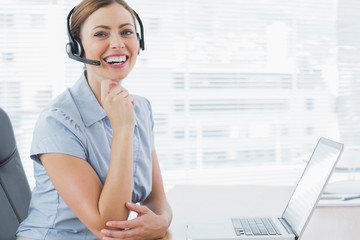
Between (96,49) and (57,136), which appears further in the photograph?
(96,49)

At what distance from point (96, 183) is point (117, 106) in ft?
0.69

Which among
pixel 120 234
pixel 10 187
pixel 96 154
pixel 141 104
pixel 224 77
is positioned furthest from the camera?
pixel 224 77

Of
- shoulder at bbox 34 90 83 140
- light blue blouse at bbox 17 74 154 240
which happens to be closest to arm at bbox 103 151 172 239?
light blue blouse at bbox 17 74 154 240

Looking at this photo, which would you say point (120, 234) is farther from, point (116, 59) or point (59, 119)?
point (116, 59)

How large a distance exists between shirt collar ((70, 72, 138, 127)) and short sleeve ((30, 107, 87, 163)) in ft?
0.16

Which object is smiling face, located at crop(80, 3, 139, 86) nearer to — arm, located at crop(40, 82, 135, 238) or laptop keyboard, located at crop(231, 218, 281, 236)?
arm, located at crop(40, 82, 135, 238)

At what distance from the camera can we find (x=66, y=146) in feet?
3.56

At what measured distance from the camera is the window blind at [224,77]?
269 cm

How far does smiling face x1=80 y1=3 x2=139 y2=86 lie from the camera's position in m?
1.20

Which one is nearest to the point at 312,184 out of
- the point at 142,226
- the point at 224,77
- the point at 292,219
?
the point at 292,219

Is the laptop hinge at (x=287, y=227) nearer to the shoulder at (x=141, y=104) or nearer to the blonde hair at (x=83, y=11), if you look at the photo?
the shoulder at (x=141, y=104)

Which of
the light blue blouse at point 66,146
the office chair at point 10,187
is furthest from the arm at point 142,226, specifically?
the office chair at point 10,187

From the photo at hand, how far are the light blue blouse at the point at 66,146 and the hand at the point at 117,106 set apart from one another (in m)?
0.07

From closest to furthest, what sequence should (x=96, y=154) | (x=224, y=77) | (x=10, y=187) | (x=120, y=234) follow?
(x=120, y=234) < (x=96, y=154) < (x=10, y=187) < (x=224, y=77)
